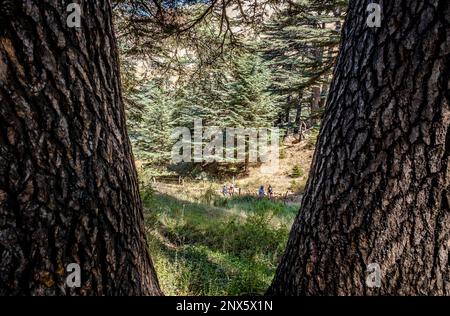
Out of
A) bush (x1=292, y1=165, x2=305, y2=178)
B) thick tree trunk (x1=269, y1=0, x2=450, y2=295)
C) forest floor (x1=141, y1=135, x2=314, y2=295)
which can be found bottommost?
bush (x1=292, y1=165, x2=305, y2=178)

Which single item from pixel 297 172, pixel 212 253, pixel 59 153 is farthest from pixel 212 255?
pixel 297 172

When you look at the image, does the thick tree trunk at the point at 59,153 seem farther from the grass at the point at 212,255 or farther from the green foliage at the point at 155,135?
the green foliage at the point at 155,135

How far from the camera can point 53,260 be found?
1355 mm

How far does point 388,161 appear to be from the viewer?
62.2 inches

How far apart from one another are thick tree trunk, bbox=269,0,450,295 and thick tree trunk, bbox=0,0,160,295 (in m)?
1.16

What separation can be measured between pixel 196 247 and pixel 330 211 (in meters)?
3.38

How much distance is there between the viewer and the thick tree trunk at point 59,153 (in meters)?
1.22

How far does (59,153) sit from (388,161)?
1.56 m

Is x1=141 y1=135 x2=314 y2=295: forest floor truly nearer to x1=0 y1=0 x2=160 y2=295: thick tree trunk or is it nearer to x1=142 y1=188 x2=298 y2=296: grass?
x1=142 y1=188 x2=298 y2=296: grass

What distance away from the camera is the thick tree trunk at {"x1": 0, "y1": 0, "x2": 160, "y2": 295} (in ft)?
4.00

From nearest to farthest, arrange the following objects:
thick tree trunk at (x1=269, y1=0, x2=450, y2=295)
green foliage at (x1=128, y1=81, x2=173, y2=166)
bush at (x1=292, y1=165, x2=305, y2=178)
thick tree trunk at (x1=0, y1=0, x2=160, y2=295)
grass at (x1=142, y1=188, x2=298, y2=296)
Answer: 1. thick tree trunk at (x1=0, y1=0, x2=160, y2=295)
2. thick tree trunk at (x1=269, y1=0, x2=450, y2=295)
3. grass at (x1=142, y1=188, x2=298, y2=296)
4. bush at (x1=292, y1=165, x2=305, y2=178)
5. green foliage at (x1=128, y1=81, x2=173, y2=166)

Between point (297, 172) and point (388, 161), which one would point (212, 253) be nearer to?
point (388, 161)

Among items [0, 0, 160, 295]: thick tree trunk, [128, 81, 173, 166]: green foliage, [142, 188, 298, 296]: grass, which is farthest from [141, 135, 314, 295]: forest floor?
[128, 81, 173, 166]: green foliage
